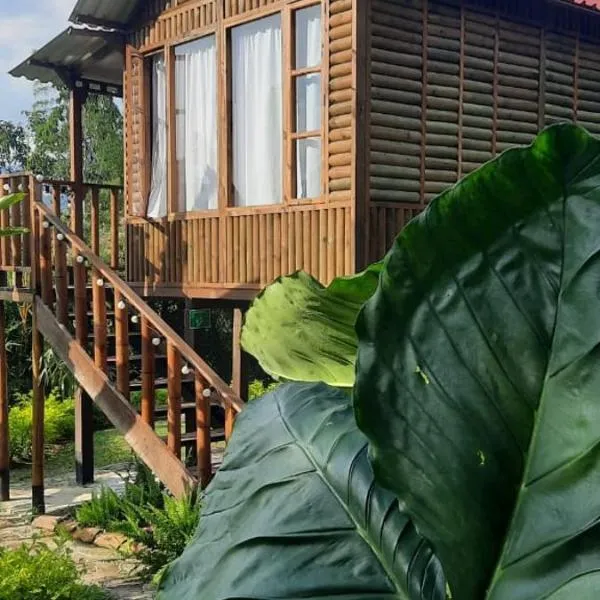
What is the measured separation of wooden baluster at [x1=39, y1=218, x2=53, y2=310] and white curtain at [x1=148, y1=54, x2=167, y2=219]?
1182 millimetres

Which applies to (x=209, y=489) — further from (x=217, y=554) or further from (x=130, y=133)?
(x=130, y=133)

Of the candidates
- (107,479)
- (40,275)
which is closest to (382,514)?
(40,275)

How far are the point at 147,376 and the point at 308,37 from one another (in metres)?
2.65

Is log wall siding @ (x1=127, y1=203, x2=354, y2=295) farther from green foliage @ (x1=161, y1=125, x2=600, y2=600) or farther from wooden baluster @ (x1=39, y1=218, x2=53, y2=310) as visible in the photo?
green foliage @ (x1=161, y1=125, x2=600, y2=600)

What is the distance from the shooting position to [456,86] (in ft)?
20.3

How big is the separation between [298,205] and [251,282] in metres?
0.75

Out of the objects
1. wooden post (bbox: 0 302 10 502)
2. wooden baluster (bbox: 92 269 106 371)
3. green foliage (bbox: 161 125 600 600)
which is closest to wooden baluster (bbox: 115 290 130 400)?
wooden baluster (bbox: 92 269 106 371)

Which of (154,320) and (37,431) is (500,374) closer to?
(154,320)

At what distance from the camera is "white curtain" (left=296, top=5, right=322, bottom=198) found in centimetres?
598

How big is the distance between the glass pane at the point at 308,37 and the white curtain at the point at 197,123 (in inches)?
39.1

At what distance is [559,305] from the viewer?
0.42 metres

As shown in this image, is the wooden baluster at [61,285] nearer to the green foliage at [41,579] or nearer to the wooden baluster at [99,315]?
the wooden baluster at [99,315]

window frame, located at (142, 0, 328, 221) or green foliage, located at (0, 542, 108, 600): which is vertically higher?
window frame, located at (142, 0, 328, 221)

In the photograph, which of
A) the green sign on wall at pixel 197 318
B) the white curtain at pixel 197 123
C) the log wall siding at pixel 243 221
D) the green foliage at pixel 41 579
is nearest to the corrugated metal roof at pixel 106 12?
the log wall siding at pixel 243 221
